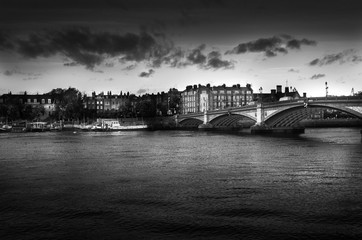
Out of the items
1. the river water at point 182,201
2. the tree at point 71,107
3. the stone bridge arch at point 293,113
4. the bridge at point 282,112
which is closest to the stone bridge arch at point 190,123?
the bridge at point 282,112

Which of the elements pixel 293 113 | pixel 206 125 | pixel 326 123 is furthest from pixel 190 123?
pixel 293 113

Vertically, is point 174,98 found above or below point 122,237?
above

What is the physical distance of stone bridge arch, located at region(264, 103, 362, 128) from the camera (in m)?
72.5

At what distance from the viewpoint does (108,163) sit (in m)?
37.6

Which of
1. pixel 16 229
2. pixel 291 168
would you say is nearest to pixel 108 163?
pixel 291 168

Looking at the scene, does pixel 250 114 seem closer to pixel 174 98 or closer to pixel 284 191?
pixel 284 191

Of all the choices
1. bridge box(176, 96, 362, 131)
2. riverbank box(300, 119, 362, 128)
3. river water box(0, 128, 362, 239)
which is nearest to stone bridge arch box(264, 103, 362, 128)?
bridge box(176, 96, 362, 131)

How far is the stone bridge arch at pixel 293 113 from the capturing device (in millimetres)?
72500

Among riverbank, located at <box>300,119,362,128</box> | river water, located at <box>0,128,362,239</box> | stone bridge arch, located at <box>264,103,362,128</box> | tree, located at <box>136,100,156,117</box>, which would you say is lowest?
river water, located at <box>0,128,362,239</box>

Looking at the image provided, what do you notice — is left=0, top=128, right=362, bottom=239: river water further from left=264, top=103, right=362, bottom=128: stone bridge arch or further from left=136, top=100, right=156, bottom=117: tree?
left=136, top=100, right=156, bottom=117: tree

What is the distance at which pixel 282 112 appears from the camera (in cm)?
9094

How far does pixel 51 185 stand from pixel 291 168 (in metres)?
17.8

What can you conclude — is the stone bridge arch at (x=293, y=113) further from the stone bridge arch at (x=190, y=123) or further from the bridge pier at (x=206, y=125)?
the stone bridge arch at (x=190, y=123)

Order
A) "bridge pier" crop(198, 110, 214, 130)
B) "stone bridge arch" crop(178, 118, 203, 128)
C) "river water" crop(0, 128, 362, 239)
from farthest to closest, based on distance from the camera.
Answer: "stone bridge arch" crop(178, 118, 203, 128)
"bridge pier" crop(198, 110, 214, 130)
"river water" crop(0, 128, 362, 239)
